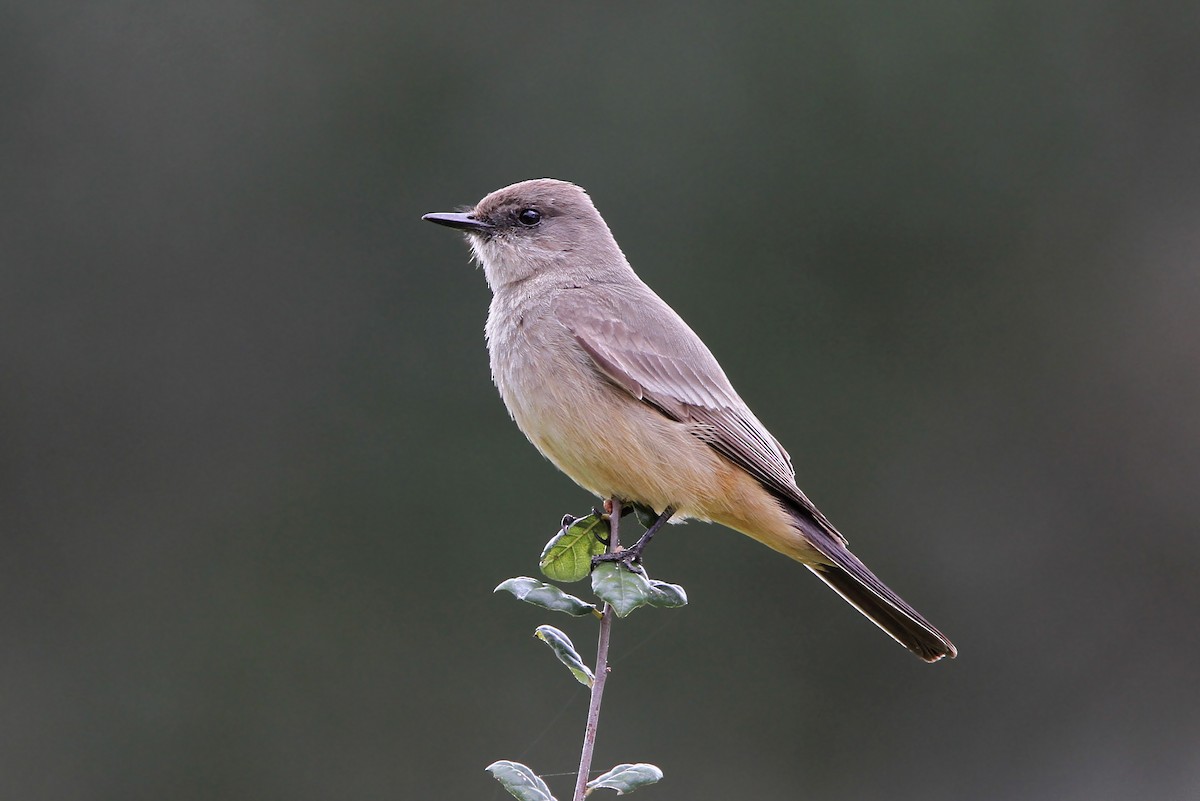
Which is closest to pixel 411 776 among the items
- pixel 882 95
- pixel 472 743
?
pixel 472 743

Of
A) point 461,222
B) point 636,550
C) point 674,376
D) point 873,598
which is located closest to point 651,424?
point 674,376

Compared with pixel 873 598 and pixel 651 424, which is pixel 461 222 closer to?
pixel 651 424

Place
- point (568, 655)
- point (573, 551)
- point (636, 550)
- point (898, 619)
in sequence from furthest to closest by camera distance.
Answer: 1. point (898, 619)
2. point (636, 550)
3. point (573, 551)
4. point (568, 655)

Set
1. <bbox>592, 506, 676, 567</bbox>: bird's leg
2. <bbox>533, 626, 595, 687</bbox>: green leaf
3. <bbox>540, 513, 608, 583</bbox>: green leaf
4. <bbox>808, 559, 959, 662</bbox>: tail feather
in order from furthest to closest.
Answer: <bbox>808, 559, 959, 662</bbox>: tail feather
<bbox>540, 513, 608, 583</bbox>: green leaf
<bbox>592, 506, 676, 567</bbox>: bird's leg
<bbox>533, 626, 595, 687</bbox>: green leaf

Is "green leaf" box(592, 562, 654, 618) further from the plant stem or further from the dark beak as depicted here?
the dark beak

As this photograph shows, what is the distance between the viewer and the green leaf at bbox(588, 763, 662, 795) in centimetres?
271

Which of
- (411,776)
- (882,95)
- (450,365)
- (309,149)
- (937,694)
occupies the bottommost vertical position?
(411,776)

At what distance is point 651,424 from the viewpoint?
4.66 m

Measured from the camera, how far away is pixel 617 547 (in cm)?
364

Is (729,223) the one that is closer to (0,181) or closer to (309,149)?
(309,149)

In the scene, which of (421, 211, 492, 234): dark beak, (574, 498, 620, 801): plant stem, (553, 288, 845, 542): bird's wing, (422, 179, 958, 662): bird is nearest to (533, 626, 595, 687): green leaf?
(574, 498, 620, 801): plant stem

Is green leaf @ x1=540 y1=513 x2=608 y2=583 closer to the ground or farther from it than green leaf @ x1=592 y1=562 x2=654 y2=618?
closer to the ground

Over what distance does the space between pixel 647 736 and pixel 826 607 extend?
4.87ft

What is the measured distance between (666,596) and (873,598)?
5.60 ft
